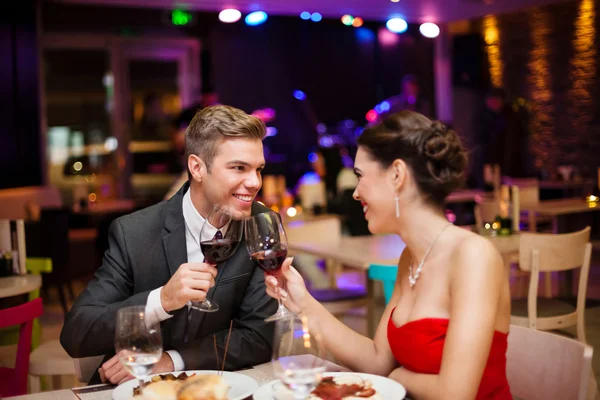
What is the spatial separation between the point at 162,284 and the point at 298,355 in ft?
3.27

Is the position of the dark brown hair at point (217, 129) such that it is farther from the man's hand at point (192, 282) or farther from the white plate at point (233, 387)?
the white plate at point (233, 387)

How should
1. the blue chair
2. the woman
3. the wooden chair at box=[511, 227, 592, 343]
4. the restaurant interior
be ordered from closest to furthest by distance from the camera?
the woman, the blue chair, the wooden chair at box=[511, 227, 592, 343], the restaurant interior

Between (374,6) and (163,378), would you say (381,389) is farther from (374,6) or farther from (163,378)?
(374,6)

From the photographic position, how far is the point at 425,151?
6.25 feet

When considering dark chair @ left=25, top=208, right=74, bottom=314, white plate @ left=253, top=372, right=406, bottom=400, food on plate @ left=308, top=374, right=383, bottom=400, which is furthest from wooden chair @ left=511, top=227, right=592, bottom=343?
dark chair @ left=25, top=208, right=74, bottom=314

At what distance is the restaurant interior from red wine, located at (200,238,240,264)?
531 centimetres

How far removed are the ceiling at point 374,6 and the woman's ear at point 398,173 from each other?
27.2ft

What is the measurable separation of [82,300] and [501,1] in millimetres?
9827

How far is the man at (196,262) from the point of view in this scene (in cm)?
212

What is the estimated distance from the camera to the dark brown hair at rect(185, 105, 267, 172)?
2.29 m

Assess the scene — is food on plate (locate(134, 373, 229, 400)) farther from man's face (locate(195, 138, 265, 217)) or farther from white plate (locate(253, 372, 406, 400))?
man's face (locate(195, 138, 265, 217))

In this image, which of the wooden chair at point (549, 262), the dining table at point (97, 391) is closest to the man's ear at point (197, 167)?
the dining table at point (97, 391)

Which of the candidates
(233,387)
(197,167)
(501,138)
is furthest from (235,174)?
(501,138)

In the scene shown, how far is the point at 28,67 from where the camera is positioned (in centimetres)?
932
